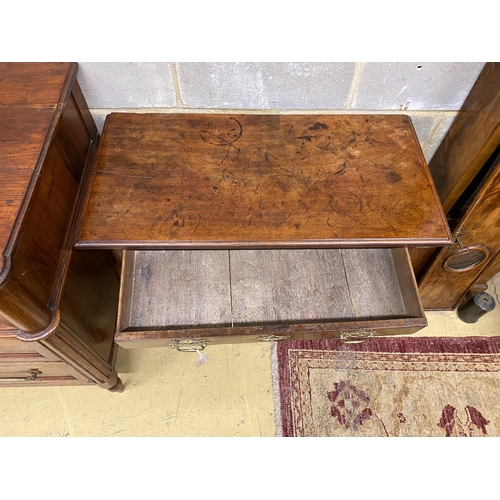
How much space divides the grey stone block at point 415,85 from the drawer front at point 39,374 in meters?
1.12

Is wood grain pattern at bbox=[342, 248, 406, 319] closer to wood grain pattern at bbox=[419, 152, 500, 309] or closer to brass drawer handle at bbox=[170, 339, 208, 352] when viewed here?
wood grain pattern at bbox=[419, 152, 500, 309]

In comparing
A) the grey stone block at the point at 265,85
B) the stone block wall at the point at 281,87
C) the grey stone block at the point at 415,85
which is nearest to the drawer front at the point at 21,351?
the stone block wall at the point at 281,87

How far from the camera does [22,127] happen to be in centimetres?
80

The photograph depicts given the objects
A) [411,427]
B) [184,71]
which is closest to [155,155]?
[184,71]

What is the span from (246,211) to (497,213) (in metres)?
0.72

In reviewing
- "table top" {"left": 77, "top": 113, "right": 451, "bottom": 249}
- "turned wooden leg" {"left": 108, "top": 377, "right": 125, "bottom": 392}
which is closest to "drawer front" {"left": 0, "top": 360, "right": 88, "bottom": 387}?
"turned wooden leg" {"left": 108, "top": 377, "right": 125, "bottom": 392}

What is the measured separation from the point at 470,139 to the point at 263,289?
0.68 metres

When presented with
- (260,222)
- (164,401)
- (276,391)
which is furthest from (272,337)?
(164,401)

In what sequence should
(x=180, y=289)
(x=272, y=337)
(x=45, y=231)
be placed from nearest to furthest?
(x=45, y=231), (x=272, y=337), (x=180, y=289)

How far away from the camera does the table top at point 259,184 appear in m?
0.82

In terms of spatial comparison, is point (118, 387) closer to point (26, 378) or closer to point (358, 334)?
point (26, 378)

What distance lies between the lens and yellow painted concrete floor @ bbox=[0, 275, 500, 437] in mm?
1273

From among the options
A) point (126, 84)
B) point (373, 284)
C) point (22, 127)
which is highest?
point (126, 84)

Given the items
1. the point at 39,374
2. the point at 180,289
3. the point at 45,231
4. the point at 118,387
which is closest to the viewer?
the point at 45,231
